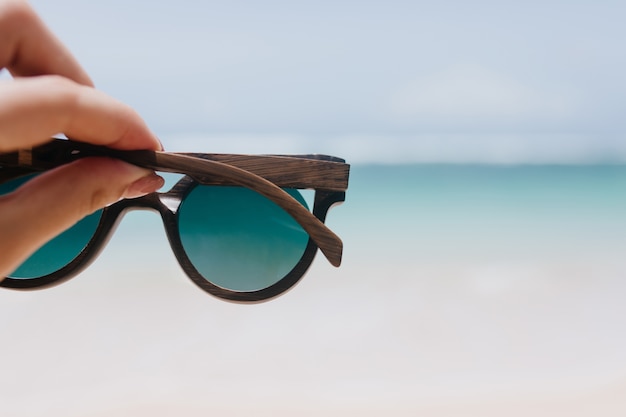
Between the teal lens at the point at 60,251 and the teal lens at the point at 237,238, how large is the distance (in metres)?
0.12

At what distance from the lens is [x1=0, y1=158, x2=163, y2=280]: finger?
0.39 metres

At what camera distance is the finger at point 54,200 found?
0.39 metres

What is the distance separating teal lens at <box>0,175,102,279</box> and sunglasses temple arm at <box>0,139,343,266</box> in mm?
148

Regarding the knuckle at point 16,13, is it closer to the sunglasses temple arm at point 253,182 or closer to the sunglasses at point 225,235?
the sunglasses temple arm at point 253,182

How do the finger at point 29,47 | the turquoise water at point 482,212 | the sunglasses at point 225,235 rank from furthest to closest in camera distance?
the turquoise water at point 482,212
the sunglasses at point 225,235
the finger at point 29,47

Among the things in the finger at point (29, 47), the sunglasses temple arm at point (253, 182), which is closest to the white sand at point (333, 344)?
the sunglasses temple arm at point (253, 182)

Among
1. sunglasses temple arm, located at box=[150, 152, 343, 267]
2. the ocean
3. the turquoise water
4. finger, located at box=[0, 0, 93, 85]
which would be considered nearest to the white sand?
the ocean

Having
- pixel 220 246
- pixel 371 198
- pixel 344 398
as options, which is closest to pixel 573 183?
pixel 371 198

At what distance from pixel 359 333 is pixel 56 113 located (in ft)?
4.63

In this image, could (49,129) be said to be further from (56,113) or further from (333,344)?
(333,344)

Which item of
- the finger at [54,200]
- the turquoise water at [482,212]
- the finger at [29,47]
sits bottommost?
the finger at [54,200]

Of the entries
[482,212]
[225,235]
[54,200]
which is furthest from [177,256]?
[482,212]

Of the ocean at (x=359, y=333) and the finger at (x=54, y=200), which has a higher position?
the ocean at (x=359, y=333)

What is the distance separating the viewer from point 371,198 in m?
3.12
